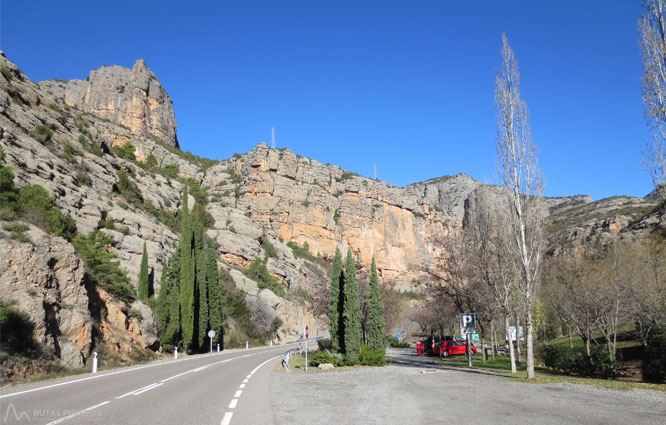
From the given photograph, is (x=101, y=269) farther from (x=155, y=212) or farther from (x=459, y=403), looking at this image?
(x=155, y=212)

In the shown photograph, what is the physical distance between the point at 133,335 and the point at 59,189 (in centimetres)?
1746

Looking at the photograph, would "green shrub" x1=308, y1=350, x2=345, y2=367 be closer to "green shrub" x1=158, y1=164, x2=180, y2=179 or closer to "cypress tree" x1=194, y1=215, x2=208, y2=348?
"cypress tree" x1=194, y1=215, x2=208, y2=348

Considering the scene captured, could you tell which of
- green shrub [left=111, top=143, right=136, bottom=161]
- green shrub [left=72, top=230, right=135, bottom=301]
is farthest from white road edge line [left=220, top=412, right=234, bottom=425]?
green shrub [left=111, top=143, right=136, bottom=161]

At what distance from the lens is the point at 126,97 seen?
107 m

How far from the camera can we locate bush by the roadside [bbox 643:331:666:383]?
1435cm

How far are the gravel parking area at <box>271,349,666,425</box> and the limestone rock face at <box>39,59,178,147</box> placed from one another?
10603cm

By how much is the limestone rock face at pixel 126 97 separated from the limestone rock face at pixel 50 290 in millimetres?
91853

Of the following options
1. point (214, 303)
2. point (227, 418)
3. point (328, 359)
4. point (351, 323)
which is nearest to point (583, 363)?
point (351, 323)

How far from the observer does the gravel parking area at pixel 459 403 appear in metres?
8.21

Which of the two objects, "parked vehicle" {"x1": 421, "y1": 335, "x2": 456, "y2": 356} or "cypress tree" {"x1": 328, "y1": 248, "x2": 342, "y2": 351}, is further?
"parked vehicle" {"x1": 421, "y1": 335, "x2": 456, "y2": 356}

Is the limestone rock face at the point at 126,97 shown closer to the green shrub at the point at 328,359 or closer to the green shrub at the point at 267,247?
the green shrub at the point at 267,247

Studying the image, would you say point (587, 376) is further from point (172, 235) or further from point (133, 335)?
point (172, 235)

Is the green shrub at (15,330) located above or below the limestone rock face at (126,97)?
below

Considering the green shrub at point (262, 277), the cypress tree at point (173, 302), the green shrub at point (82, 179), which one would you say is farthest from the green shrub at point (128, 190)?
the green shrub at point (262, 277)
